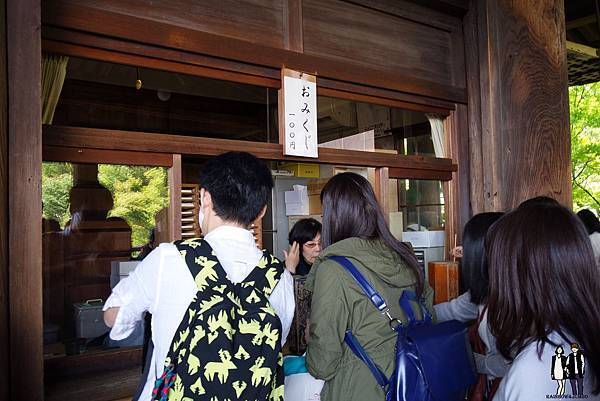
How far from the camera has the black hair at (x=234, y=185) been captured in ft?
5.65

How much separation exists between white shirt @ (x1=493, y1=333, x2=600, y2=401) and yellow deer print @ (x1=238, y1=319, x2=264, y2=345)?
0.76m

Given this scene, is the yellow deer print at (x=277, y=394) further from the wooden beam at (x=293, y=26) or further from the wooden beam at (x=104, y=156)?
the wooden beam at (x=293, y=26)

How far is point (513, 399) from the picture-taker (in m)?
1.41

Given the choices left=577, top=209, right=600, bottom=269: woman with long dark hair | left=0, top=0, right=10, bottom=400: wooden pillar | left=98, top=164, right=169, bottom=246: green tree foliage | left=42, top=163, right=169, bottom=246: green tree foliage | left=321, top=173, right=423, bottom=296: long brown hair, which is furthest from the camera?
left=577, top=209, right=600, bottom=269: woman with long dark hair

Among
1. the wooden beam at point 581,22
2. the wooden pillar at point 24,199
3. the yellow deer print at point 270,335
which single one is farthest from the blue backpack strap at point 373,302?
the wooden beam at point 581,22

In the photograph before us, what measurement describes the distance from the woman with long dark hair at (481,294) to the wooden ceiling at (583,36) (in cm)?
389

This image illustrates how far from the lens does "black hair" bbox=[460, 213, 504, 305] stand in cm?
240

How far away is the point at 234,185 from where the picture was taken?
172 centimetres

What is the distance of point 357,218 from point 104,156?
4.40 feet

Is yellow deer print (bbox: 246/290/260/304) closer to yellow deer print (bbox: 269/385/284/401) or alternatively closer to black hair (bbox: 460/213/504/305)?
yellow deer print (bbox: 269/385/284/401)

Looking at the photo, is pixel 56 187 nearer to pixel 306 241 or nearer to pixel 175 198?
pixel 175 198

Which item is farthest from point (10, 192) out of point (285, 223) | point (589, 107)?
point (589, 107)

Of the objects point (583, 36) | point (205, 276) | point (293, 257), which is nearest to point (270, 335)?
point (205, 276)

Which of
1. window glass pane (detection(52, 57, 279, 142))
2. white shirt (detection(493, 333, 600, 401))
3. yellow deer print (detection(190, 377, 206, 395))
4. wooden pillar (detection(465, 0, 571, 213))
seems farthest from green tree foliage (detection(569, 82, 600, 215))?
yellow deer print (detection(190, 377, 206, 395))
